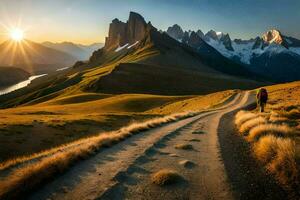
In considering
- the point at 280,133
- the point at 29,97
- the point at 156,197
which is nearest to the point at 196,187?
the point at 156,197

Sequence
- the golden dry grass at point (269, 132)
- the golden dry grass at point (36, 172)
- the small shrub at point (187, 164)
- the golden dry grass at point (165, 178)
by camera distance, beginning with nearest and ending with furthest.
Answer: the golden dry grass at point (36, 172)
the golden dry grass at point (165, 178)
the small shrub at point (187, 164)
the golden dry grass at point (269, 132)

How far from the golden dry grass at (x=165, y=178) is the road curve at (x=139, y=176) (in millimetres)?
257

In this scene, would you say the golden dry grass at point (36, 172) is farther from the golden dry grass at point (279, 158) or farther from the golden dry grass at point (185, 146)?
the golden dry grass at point (279, 158)

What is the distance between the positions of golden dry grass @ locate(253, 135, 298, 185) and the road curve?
167 cm

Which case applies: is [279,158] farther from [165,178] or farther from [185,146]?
[185,146]

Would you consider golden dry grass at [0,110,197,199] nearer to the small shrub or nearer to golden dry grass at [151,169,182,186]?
golden dry grass at [151,169,182,186]

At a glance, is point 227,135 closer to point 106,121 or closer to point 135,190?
point 135,190

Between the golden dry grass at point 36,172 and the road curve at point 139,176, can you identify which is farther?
the golden dry grass at point 36,172

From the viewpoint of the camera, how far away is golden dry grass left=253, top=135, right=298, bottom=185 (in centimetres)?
1053

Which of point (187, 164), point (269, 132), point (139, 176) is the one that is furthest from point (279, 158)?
point (269, 132)

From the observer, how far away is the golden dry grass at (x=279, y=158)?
1053cm

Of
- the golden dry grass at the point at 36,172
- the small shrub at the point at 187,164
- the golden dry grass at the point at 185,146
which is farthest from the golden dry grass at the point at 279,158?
the golden dry grass at the point at 36,172

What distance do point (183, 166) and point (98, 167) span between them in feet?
11.2

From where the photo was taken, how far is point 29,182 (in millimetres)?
11242
